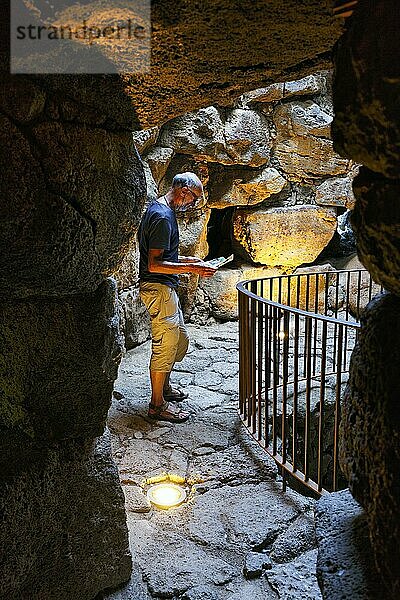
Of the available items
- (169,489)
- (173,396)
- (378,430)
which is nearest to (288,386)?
(173,396)

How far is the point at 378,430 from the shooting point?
1.05 meters

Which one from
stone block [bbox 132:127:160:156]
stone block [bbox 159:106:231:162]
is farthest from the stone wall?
stone block [bbox 132:127:160:156]

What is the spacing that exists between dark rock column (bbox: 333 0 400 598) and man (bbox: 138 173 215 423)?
2.77 m

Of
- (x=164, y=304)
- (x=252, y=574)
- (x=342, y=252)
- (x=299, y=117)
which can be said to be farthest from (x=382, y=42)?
(x=342, y=252)

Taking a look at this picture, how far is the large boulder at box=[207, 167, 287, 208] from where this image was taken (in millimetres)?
7586

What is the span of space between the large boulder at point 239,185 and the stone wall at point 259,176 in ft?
0.05

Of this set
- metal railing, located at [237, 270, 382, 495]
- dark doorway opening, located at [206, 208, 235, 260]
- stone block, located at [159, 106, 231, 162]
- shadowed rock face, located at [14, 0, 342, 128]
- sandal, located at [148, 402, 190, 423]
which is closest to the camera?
shadowed rock face, located at [14, 0, 342, 128]

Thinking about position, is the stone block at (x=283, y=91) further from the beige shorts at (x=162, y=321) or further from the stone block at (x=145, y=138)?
the beige shorts at (x=162, y=321)

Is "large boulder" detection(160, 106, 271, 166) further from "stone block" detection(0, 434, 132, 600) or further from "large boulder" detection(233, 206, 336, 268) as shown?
"stone block" detection(0, 434, 132, 600)

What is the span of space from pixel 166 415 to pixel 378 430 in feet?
11.0

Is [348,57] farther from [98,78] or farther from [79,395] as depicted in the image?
[79,395]

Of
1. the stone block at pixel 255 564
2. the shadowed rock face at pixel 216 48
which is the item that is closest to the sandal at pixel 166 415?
the stone block at pixel 255 564

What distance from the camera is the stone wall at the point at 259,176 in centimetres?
680

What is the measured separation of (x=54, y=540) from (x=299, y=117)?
672 centimetres
